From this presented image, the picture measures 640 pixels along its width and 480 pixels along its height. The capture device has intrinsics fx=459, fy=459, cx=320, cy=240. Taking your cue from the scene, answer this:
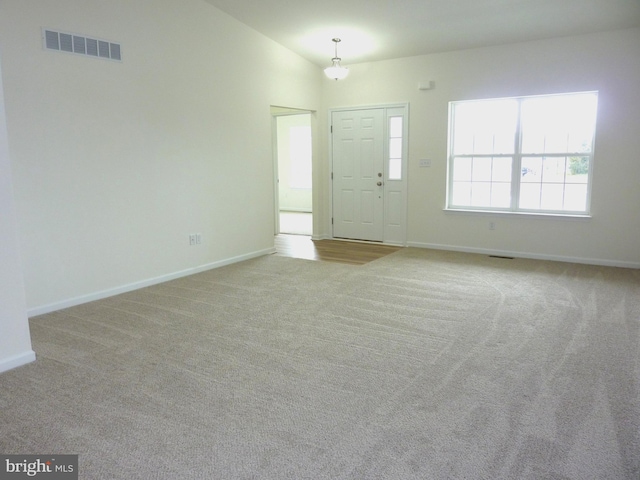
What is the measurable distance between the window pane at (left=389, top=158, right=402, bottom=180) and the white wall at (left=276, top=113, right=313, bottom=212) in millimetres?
4279

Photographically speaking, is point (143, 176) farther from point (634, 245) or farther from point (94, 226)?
point (634, 245)

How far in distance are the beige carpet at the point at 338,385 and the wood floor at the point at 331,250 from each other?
1.69 metres

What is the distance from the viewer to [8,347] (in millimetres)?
2998

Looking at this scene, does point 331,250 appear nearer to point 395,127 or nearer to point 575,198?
point 395,127

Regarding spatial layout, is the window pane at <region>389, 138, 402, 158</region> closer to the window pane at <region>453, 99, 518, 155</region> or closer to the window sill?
the window pane at <region>453, 99, 518, 155</region>

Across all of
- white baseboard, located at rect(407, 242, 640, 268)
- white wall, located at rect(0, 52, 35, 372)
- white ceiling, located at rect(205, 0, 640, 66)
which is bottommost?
white baseboard, located at rect(407, 242, 640, 268)

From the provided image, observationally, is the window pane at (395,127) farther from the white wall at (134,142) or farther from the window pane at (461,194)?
the white wall at (134,142)

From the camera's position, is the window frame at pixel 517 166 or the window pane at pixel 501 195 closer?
the window frame at pixel 517 166

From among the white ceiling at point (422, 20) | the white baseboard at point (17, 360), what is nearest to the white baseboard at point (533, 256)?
the white ceiling at point (422, 20)

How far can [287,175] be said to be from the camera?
11711mm

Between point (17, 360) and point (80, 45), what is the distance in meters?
2.85


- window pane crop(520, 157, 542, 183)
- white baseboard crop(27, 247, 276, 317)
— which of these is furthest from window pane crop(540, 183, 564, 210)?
white baseboard crop(27, 247, 276, 317)

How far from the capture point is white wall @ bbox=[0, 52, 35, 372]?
2.88m

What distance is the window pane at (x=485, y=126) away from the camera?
634 centimetres
